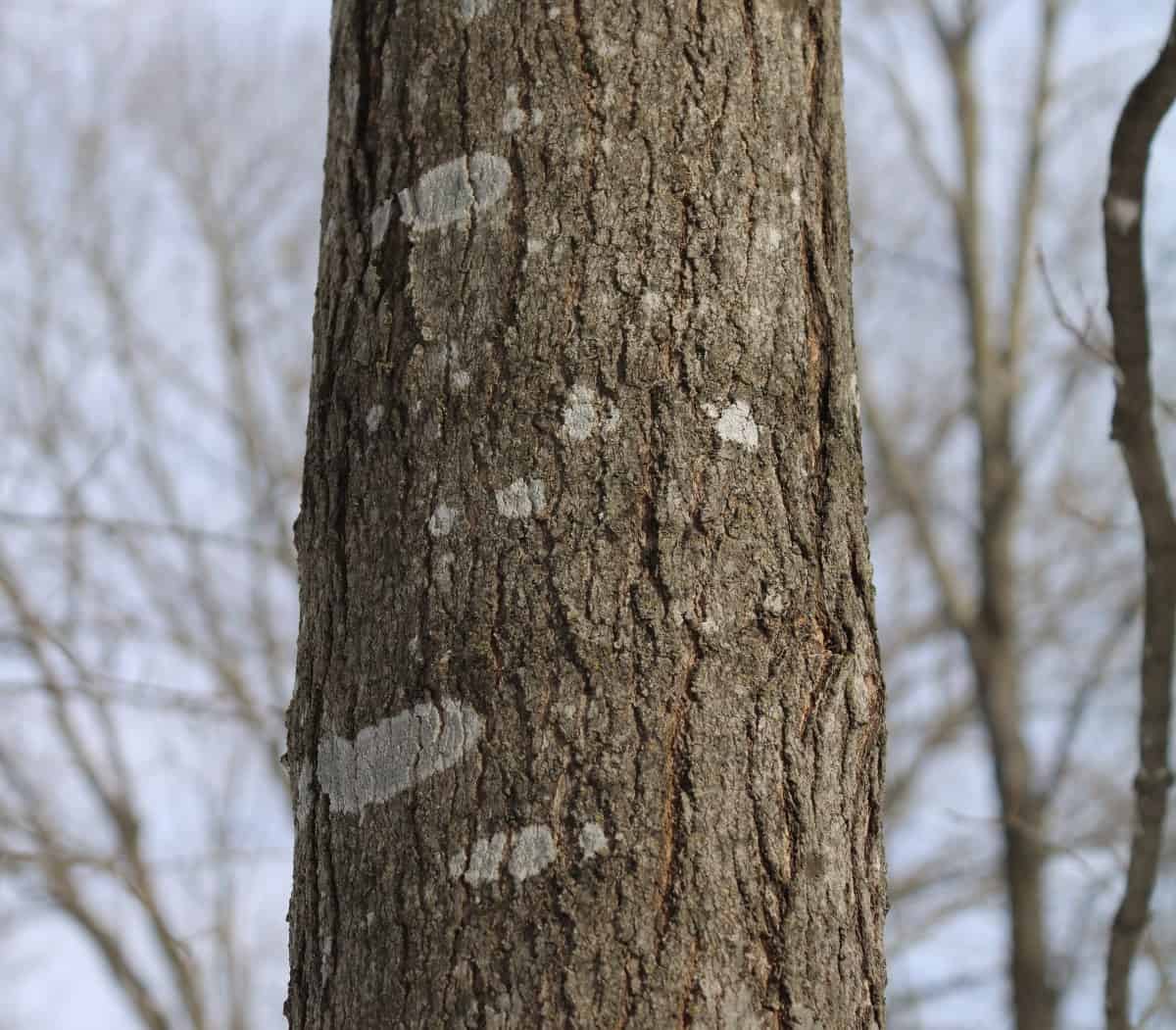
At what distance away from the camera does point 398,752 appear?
47.7 inches

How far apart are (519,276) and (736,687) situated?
1.60 feet

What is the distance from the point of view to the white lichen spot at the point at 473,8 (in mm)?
1380

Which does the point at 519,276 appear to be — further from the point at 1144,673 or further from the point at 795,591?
the point at 1144,673

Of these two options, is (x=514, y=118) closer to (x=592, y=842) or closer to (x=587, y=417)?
(x=587, y=417)

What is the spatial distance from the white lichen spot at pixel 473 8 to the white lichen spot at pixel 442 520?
582 mm

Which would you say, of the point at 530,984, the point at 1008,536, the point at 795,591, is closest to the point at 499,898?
the point at 530,984

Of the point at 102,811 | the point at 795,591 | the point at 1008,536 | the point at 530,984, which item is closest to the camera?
the point at 530,984

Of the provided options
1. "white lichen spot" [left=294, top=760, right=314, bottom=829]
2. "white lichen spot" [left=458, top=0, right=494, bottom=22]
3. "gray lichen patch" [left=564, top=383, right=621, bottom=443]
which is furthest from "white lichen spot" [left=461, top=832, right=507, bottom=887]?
"white lichen spot" [left=458, top=0, right=494, bottom=22]

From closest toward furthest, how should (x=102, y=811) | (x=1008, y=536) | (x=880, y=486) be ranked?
(x=1008, y=536) < (x=102, y=811) < (x=880, y=486)

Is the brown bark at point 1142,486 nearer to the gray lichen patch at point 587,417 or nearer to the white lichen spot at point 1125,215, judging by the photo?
the white lichen spot at point 1125,215

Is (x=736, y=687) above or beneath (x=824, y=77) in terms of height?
beneath

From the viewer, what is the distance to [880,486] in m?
8.97

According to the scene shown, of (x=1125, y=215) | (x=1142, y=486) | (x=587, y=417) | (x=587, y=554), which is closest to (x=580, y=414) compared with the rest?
(x=587, y=417)

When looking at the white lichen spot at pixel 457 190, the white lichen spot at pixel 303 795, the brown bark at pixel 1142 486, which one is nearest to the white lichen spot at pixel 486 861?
the white lichen spot at pixel 303 795
